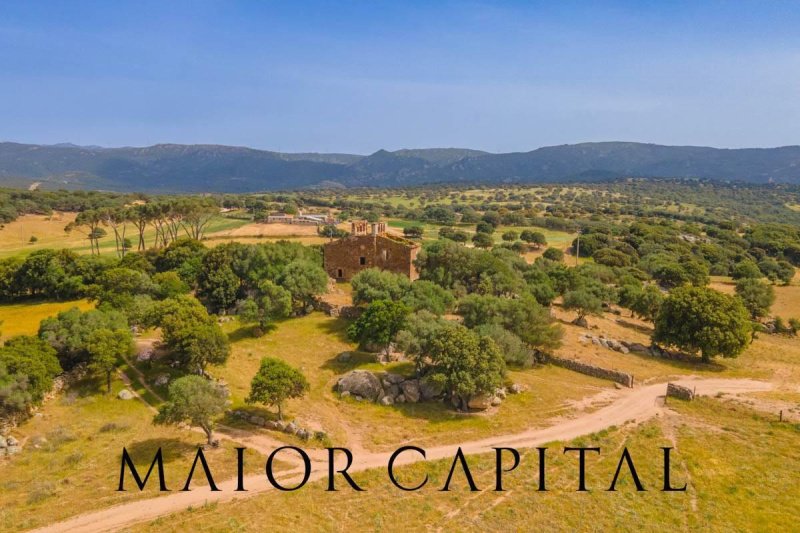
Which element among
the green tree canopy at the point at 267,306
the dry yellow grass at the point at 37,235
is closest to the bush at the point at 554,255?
the green tree canopy at the point at 267,306

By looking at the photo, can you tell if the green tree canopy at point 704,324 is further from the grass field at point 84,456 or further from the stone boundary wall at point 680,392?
the grass field at point 84,456

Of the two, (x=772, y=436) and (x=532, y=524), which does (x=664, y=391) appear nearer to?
(x=772, y=436)

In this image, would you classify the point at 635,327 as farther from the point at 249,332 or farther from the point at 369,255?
the point at 249,332

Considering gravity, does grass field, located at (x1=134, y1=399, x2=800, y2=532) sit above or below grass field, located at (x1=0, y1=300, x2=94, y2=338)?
below

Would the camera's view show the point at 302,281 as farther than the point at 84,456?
Yes

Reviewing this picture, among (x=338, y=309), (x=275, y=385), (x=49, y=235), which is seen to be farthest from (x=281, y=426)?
(x=49, y=235)

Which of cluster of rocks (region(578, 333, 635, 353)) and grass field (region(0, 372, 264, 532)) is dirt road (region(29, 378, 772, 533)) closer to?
grass field (region(0, 372, 264, 532))

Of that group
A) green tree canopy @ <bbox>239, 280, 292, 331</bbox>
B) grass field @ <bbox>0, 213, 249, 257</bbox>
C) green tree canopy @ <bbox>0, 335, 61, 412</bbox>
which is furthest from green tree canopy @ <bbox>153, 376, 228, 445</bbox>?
grass field @ <bbox>0, 213, 249, 257</bbox>
